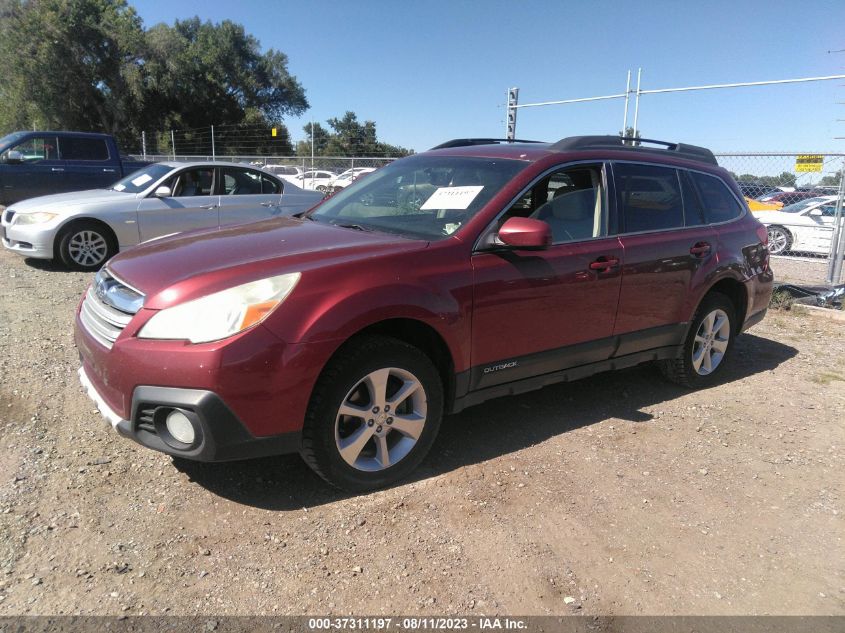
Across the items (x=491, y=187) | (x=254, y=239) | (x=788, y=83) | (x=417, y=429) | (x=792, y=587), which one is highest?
(x=788, y=83)

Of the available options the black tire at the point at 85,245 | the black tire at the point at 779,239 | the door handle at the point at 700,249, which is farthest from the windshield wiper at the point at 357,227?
the black tire at the point at 779,239

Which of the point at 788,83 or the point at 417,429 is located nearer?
the point at 417,429

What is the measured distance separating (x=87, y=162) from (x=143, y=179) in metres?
3.85

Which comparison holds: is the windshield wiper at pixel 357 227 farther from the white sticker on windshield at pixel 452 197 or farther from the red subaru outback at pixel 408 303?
the white sticker on windshield at pixel 452 197

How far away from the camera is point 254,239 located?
332cm

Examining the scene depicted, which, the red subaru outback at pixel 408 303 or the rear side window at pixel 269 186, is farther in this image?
the rear side window at pixel 269 186

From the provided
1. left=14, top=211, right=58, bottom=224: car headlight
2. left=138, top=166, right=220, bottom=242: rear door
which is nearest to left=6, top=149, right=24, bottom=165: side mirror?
left=14, top=211, right=58, bottom=224: car headlight

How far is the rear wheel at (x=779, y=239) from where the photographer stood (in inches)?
493

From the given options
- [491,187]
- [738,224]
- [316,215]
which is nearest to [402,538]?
[491,187]

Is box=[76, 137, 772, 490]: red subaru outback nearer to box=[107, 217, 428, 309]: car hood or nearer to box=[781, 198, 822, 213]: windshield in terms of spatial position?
box=[107, 217, 428, 309]: car hood

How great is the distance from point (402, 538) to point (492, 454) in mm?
991

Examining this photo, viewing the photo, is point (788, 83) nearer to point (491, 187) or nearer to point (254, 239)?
point (491, 187)

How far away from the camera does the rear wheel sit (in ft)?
41.1

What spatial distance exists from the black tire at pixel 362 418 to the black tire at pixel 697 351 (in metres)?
2.40
